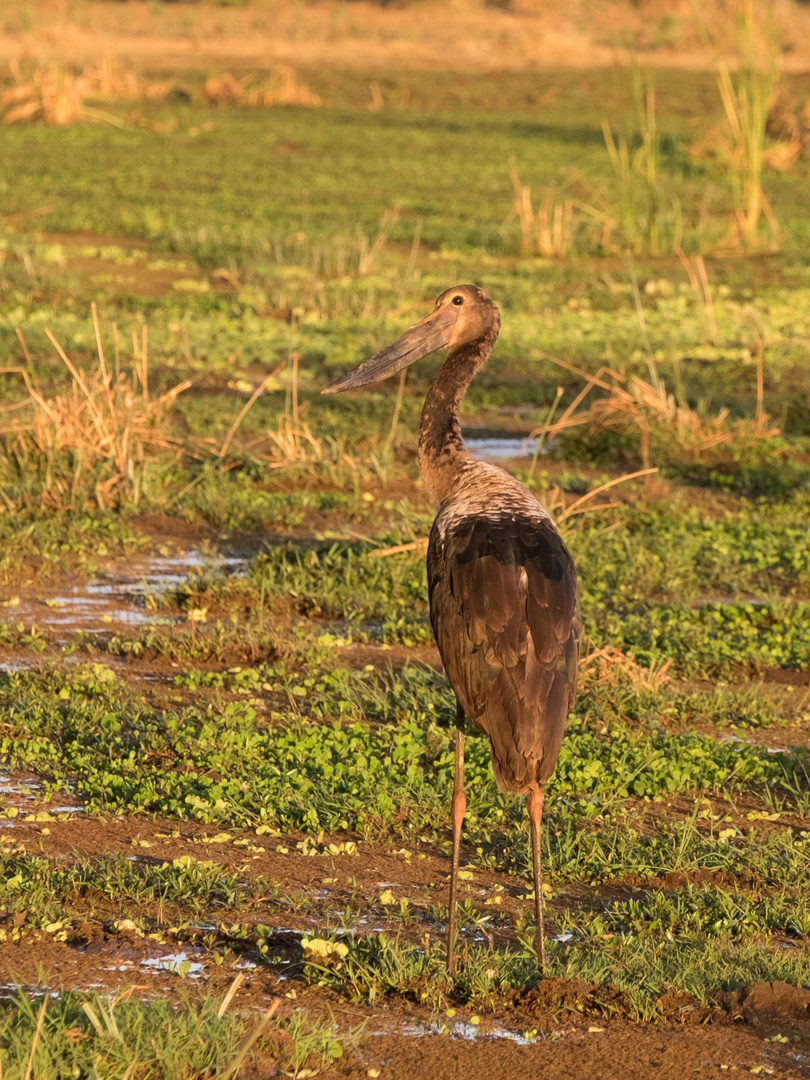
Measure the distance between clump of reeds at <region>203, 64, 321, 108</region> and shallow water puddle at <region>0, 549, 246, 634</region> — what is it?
20754 millimetres

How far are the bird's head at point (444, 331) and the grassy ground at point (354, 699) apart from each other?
46.3 inches

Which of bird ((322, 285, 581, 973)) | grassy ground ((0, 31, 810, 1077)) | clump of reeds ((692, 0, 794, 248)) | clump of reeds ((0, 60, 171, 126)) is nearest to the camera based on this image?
grassy ground ((0, 31, 810, 1077))

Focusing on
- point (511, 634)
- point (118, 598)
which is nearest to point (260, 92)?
point (118, 598)

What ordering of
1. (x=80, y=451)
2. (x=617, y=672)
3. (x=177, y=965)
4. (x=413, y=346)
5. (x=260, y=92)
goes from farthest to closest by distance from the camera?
(x=260, y=92), (x=80, y=451), (x=617, y=672), (x=413, y=346), (x=177, y=965)

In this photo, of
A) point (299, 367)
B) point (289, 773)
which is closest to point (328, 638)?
point (289, 773)

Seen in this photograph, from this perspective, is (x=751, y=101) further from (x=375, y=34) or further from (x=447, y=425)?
(x=375, y=34)

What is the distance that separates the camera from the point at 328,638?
6.30m

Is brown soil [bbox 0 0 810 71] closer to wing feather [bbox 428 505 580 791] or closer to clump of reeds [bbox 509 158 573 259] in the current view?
clump of reeds [bbox 509 158 573 259]

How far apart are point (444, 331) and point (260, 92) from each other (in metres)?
23.0

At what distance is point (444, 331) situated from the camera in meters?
5.21

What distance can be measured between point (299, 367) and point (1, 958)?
7525 mm

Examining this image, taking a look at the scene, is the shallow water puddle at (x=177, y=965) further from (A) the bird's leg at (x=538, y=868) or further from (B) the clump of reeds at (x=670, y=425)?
(B) the clump of reeds at (x=670, y=425)

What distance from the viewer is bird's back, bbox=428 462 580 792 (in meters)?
3.91

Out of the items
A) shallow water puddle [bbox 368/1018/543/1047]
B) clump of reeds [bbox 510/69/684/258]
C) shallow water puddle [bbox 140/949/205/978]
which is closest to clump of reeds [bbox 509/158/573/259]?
clump of reeds [bbox 510/69/684/258]
